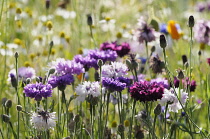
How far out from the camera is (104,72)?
153 cm

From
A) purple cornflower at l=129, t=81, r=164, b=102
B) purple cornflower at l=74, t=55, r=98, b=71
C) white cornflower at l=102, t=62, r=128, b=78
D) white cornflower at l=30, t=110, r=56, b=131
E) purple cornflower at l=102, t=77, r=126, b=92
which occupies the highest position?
purple cornflower at l=74, t=55, r=98, b=71

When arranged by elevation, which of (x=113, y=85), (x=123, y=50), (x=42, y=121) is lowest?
(x=42, y=121)

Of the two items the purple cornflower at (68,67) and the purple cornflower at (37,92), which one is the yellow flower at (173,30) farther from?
the purple cornflower at (37,92)

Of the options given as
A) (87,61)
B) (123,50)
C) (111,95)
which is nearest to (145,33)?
(123,50)

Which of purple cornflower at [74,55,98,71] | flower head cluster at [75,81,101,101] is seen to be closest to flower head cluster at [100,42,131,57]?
purple cornflower at [74,55,98,71]

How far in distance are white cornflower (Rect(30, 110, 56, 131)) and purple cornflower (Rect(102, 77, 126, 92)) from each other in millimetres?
220

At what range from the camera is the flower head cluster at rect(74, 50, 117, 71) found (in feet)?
5.19

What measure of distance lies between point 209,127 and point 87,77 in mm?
830

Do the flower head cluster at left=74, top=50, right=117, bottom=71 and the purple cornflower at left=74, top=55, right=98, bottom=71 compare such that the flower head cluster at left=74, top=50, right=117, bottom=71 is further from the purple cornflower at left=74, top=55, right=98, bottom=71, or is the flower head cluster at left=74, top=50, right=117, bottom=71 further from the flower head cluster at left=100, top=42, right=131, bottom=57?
the flower head cluster at left=100, top=42, right=131, bottom=57

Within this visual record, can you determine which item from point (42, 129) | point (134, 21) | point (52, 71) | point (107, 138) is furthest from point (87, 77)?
point (134, 21)

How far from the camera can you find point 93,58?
1.60 metres

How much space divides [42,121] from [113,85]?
0.26 metres

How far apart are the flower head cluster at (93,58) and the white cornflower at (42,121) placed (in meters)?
0.35

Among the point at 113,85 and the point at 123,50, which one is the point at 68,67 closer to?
the point at 113,85
